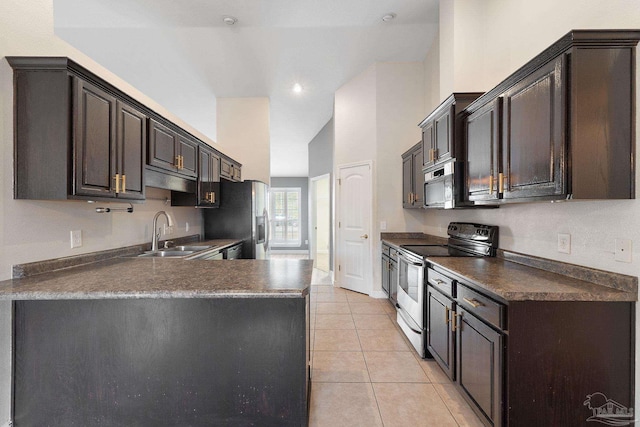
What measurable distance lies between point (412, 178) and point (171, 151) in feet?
9.48

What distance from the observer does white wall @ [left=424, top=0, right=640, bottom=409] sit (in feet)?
4.94

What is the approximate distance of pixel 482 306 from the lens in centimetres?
165

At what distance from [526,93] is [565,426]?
177 centimetres

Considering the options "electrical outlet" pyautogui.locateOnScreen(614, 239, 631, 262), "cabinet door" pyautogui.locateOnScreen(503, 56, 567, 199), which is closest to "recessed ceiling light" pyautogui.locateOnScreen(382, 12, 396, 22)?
"cabinet door" pyautogui.locateOnScreen(503, 56, 567, 199)

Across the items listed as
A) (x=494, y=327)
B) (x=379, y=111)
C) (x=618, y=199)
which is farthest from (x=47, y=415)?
(x=379, y=111)

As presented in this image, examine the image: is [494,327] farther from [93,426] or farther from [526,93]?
[93,426]

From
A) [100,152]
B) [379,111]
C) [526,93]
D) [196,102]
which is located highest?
[196,102]

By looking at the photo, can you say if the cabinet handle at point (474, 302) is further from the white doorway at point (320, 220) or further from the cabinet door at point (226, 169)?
the white doorway at point (320, 220)

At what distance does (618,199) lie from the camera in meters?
1.48

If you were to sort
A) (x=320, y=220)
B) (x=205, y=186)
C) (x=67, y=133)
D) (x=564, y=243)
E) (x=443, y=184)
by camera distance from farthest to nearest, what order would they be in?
(x=320, y=220) < (x=205, y=186) < (x=443, y=184) < (x=564, y=243) < (x=67, y=133)

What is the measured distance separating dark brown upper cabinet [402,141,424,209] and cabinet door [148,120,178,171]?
2.67 meters

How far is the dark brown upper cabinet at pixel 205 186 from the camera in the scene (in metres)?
3.45

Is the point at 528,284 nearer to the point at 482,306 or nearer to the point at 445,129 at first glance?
the point at 482,306
